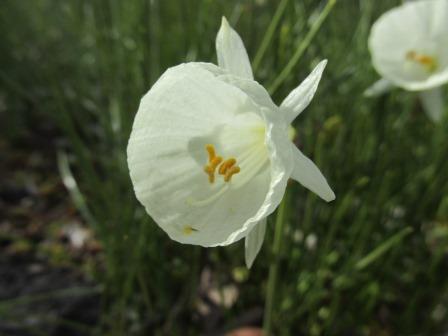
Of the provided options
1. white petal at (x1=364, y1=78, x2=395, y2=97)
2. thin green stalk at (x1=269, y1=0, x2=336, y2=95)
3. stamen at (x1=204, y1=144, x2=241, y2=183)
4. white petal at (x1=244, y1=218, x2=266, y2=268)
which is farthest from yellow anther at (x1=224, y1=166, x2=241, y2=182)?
white petal at (x1=364, y1=78, x2=395, y2=97)

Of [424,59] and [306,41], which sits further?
[424,59]

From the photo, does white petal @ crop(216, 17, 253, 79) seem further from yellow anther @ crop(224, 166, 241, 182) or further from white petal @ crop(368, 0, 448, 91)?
white petal @ crop(368, 0, 448, 91)

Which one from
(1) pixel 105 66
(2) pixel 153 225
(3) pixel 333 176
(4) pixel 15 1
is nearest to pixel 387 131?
(3) pixel 333 176

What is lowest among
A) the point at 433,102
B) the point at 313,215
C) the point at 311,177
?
the point at 313,215

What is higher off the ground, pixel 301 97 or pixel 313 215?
pixel 301 97

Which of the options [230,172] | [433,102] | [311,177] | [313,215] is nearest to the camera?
[311,177]

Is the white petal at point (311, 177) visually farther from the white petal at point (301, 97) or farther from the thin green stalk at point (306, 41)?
the thin green stalk at point (306, 41)

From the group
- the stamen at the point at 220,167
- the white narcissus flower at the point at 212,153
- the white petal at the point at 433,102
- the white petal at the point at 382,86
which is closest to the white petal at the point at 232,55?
the white narcissus flower at the point at 212,153

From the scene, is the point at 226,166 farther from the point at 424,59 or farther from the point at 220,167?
the point at 424,59

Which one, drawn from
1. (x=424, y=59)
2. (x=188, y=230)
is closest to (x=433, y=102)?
(x=424, y=59)
